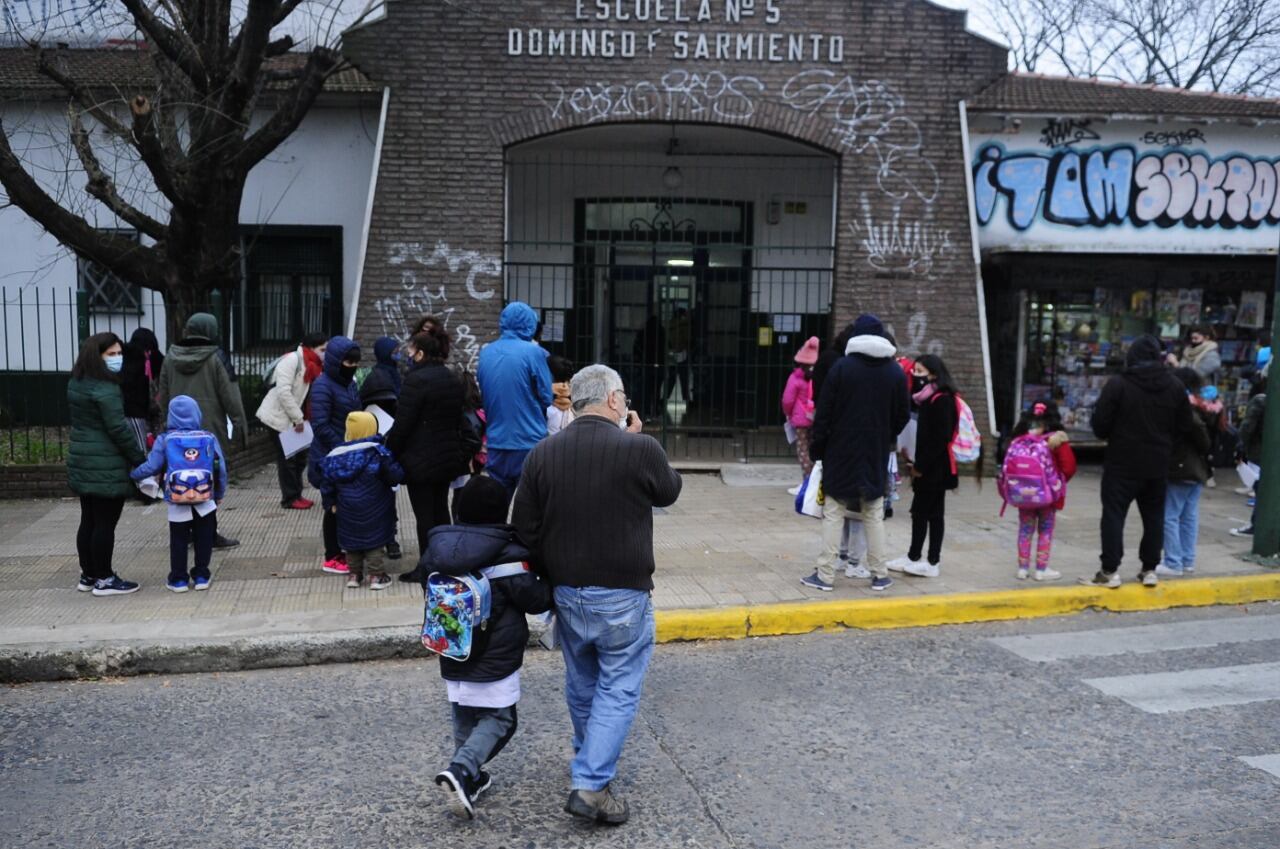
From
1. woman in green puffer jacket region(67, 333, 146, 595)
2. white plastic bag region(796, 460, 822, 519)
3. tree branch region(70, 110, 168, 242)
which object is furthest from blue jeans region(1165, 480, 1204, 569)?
tree branch region(70, 110, 168, 242)

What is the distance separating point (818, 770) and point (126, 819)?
9.46 ft

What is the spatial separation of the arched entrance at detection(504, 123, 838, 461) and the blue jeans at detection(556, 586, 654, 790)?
347 inches

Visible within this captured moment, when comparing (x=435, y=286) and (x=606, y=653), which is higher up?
(x=435, y=286)

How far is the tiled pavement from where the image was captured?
270 inches

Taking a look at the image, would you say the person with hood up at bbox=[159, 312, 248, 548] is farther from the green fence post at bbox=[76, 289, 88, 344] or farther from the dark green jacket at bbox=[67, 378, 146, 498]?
the green fence post at bbox=[76, 289, 88, 344]

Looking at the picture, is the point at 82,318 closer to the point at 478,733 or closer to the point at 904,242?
the point at 904,242

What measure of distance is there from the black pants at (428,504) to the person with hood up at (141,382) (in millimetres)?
3327

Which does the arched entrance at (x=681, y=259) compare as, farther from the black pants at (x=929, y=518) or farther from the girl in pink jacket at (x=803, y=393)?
the black pants at (x=929, y=518)

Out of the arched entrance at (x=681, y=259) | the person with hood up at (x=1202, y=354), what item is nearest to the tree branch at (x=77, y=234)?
the arched entrance at (x=681, y=259)

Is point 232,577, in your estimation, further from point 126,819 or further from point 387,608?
point 126,819

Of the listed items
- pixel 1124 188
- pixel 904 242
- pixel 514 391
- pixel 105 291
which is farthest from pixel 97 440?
pixel 1124 188

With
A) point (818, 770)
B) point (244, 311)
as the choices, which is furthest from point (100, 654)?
point (244, 311)

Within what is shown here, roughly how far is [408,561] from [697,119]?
20.9 ft

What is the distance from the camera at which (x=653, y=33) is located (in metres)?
11.7
